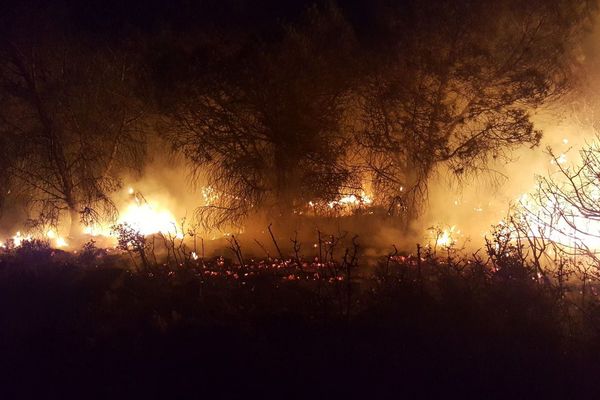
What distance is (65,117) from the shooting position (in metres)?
11.8

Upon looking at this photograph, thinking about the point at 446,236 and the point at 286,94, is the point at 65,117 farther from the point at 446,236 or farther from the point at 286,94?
the point at 446,236

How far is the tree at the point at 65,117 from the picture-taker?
11664mm

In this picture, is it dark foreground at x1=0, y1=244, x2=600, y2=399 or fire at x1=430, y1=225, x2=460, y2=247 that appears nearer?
dark foreground at x1=0, y1=244, x2=600, y2=399

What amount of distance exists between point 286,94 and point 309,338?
616cm

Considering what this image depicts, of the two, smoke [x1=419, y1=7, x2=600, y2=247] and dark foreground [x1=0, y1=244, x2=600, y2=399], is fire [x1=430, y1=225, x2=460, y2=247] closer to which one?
smoke [x1=419, y1=7, x2=600, y2=247]

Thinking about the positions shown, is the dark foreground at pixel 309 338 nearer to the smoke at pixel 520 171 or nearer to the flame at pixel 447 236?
the flame at pixel 447 236

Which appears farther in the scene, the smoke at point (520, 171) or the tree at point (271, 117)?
the smoke at point (520, 171)

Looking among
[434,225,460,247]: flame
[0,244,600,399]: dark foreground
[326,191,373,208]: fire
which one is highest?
[326,191,373,208]: fire

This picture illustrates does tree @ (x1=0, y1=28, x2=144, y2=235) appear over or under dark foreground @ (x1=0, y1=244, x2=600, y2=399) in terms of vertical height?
over

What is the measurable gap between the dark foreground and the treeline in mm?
4238

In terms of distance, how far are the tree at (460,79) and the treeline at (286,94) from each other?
27 mm

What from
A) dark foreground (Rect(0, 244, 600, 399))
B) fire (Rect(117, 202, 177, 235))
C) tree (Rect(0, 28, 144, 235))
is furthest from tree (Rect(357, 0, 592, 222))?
tree (Rect(0, 28, 144, 235))

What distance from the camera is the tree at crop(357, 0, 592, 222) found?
10.4 metres

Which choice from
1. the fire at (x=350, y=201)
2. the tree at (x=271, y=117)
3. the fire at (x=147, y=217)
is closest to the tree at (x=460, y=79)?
the fire at (x=350, y=201)
